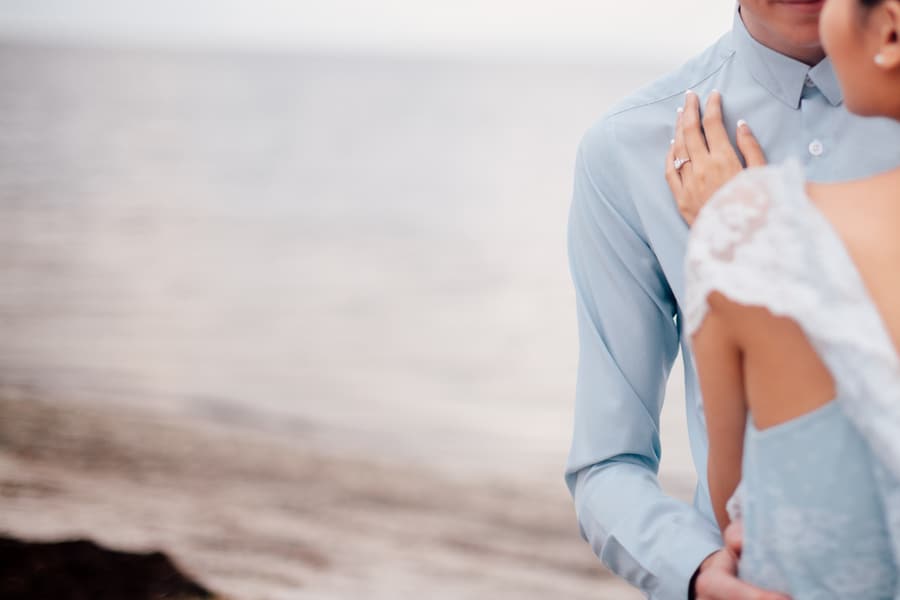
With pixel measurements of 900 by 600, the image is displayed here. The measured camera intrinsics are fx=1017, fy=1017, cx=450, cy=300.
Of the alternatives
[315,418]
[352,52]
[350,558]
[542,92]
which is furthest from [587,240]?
[352,52]

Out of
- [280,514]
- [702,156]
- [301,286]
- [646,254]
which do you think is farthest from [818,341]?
[301,286]

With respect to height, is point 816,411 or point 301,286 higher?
point 301,286

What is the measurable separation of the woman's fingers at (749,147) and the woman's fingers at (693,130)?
0.05m

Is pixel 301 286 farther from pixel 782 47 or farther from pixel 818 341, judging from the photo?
pixel 818 341

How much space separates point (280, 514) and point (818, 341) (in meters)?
4.49

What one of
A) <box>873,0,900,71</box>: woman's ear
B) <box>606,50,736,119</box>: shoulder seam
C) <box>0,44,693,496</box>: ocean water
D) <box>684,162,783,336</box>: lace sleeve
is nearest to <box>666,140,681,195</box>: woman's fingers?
<box>606,50,736,119</box>: shoulder seam

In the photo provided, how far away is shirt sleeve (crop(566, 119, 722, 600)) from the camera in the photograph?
1475 millimetres

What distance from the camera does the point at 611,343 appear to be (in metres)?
1.51

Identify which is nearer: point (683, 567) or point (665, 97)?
point (683, 567)

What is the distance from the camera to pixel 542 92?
197 feet

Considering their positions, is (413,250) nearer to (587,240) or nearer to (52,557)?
(52,557)

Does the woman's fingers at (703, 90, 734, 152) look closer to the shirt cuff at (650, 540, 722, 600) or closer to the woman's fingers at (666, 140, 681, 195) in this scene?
the woman's fingers at (666, 140, 681, 195)

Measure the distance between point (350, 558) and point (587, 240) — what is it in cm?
342

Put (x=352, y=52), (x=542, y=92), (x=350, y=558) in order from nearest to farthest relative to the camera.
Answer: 1. (x=350, y=558)
2. (x=542, y=92)
3. (x=352, y=52)
